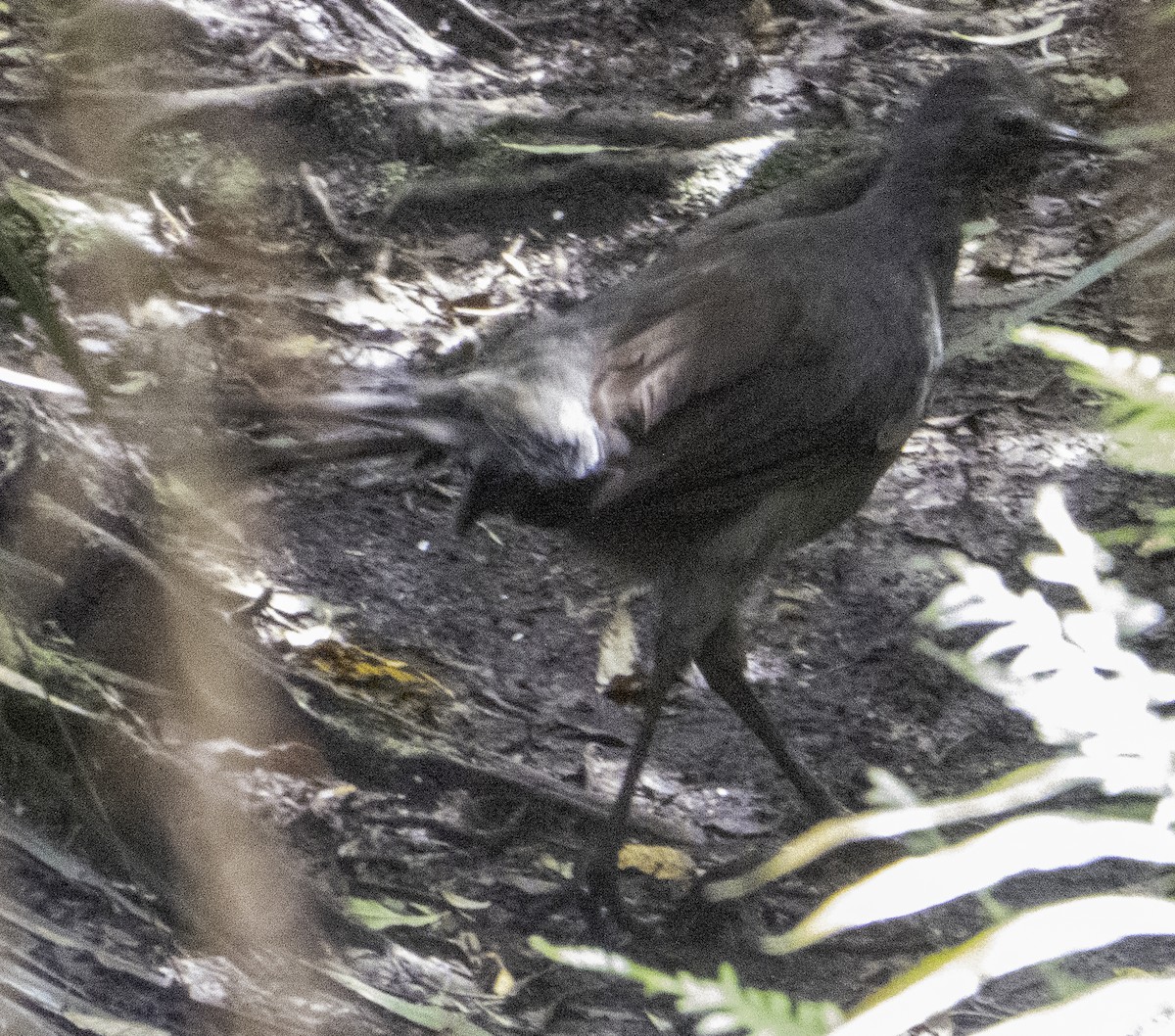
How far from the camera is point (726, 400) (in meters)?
2.61

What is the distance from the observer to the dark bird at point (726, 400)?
2535 mm

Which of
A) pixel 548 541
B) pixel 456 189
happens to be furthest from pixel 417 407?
pixel 456 189

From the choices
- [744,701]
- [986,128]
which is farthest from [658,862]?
[986,128]

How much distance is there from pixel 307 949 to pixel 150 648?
26.8 inches

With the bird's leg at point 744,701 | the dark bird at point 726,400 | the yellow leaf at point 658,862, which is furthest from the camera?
the bird's leg at point 744,701

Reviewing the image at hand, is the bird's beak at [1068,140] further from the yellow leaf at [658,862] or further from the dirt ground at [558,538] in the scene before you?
the yellow leaf at [658,862]

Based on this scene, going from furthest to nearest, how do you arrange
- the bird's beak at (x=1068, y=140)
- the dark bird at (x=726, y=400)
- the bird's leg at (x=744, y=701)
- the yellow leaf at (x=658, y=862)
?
the bird's beak at (x=1068, y=140), the bird's leg at (x=744, y=701), the yellow leaf at (x=658, y=862), the dark bird at (x=726, y=400)

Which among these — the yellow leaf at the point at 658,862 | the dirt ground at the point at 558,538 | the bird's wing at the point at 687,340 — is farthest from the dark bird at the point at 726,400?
the dirt ground at the point at 558,538

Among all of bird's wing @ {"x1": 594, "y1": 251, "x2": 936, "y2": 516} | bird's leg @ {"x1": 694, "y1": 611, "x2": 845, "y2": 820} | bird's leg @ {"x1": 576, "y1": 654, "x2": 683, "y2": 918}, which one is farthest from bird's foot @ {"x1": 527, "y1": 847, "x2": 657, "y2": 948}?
bird's wing @ {"x1": 594, "y1": 251, "x2": 936, "y2": 516}

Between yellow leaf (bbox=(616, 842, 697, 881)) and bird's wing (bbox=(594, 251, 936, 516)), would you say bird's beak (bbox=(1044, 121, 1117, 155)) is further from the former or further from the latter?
yellow leaf (bbox=(616, 842, 697, 881))

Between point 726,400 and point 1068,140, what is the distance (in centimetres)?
108

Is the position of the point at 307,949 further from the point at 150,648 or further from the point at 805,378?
the point at 805,378

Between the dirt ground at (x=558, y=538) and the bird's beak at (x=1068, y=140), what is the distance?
109 centimetres

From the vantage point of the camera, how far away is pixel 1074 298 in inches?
183
